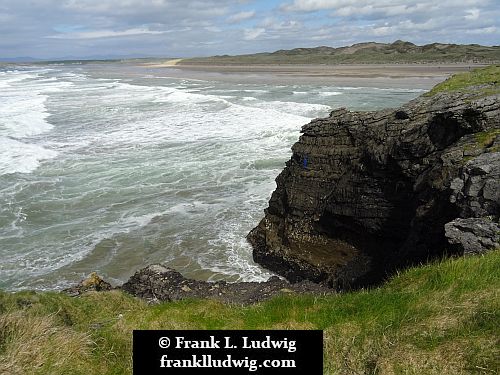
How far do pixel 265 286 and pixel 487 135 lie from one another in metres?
7.90

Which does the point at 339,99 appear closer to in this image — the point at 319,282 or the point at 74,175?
the point at 74,175

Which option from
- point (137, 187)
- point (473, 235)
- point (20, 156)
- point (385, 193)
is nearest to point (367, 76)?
Result: point (20, 156)

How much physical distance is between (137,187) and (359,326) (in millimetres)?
20715

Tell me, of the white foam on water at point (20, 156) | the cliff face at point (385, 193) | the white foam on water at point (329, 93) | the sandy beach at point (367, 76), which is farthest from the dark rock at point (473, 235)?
the sandy beach at point (367, 76)

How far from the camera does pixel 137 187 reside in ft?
82.7

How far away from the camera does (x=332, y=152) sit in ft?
55.7

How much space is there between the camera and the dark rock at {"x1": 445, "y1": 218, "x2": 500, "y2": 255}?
28.9 feet

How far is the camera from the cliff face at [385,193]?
35.7ft

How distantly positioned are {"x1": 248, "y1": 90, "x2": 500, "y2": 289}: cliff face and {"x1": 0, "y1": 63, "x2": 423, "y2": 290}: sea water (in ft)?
7.36

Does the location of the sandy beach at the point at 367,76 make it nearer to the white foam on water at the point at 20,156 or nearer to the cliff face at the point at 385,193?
the white foam on water at the point at 20,156

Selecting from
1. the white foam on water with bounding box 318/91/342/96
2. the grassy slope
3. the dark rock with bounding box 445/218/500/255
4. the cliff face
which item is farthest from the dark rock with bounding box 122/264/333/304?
the white foam on water with bounding box 318/91/342/96

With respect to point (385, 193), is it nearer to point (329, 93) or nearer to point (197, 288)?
point (197, 288)

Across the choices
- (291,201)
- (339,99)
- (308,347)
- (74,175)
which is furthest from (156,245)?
(339,99)

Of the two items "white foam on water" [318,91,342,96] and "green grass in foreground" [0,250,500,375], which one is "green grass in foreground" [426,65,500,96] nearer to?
"green grass in foreground" [0,250,500,375]
